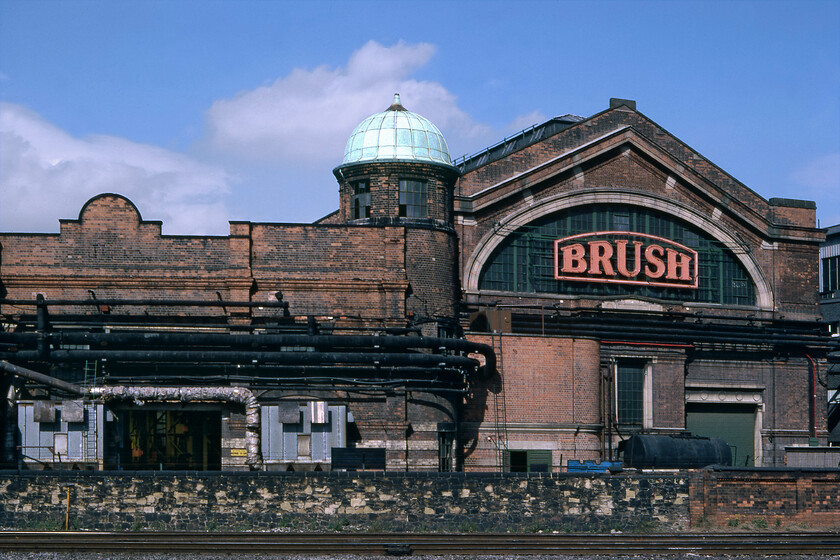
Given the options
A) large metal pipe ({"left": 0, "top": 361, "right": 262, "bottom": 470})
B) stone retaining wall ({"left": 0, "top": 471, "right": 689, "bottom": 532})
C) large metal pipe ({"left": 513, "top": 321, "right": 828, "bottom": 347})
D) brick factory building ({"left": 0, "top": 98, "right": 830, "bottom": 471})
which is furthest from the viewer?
large metal pipe ({"left": 513, "top": 321, "right": 828, "bottom": 347})

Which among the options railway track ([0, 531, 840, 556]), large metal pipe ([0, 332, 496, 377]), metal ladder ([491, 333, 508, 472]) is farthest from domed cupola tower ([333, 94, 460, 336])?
railway track ([0, 531, 840, 556])

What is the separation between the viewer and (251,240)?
3944 cm

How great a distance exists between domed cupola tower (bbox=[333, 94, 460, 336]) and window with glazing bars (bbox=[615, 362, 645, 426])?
7.77 metres

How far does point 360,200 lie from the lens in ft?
137

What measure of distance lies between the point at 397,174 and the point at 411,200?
1.07m

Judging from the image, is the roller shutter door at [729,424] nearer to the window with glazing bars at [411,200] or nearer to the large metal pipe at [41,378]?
the window with glazing bars at [411,200]

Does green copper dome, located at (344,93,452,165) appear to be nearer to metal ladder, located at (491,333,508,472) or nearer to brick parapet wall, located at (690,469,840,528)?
metal ladder, located at (491,333,508,472)

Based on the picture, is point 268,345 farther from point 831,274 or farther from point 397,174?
point 831,274

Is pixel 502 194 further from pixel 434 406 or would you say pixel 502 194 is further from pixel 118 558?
pixel 118 558

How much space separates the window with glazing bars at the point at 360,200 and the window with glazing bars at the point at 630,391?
11869 millimetres

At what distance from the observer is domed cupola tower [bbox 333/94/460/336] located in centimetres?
4022

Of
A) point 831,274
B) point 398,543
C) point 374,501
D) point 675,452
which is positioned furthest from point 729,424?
point 398,543

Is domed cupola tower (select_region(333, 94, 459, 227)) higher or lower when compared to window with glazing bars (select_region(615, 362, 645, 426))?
higher

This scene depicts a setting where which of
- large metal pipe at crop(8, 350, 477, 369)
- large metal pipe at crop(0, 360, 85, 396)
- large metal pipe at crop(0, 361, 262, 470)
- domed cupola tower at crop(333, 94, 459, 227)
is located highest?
domed cupola tower at crop(333, 94, 459, 227)
